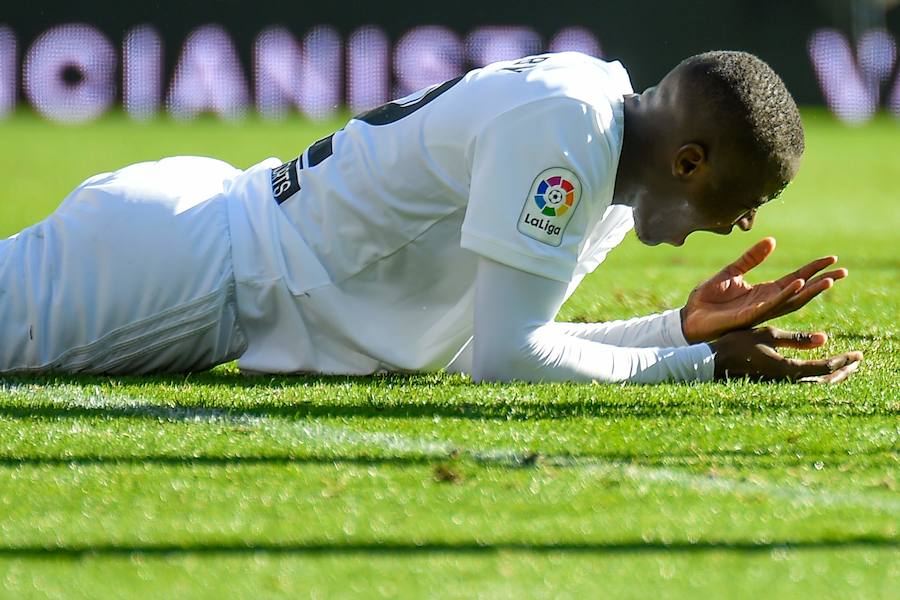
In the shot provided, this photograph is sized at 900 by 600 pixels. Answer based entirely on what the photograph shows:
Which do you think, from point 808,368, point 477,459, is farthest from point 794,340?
point 477,459

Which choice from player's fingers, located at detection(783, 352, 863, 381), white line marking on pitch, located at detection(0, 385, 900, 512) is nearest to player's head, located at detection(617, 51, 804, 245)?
player's fingers, located at detection(783, 352, 863, 381)

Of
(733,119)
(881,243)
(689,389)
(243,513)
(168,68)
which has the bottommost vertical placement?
(168,68)

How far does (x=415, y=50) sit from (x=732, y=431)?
59.3ft

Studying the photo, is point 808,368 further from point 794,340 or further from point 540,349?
point 540,349

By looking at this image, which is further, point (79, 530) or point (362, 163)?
point (362, 163)

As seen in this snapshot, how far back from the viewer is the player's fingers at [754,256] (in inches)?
181

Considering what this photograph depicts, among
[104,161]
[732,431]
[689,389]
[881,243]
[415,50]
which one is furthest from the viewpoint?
[415,50]

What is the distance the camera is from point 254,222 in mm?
4590

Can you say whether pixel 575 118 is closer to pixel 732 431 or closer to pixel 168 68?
pixel 732 431

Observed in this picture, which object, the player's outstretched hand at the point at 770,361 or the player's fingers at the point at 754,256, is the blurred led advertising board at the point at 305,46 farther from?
the player's outstretched hand at the point at 770,361

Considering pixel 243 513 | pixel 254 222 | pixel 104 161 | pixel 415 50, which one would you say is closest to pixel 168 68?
pixel 415 50

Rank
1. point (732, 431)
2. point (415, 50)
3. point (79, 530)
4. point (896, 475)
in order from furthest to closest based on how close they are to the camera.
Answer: point (415, 50) < point (732, 431) < point (896, 475) < point (79, 530)

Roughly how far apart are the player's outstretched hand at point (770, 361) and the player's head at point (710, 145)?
1.38 feet

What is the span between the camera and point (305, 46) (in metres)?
21.5
